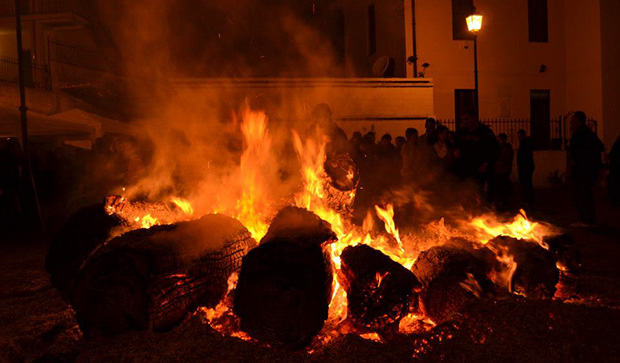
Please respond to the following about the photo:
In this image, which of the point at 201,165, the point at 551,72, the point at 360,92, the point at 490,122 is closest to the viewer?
the point at 201,165

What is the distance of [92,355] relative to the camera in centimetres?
346

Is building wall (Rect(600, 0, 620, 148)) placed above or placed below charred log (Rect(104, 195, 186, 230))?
above

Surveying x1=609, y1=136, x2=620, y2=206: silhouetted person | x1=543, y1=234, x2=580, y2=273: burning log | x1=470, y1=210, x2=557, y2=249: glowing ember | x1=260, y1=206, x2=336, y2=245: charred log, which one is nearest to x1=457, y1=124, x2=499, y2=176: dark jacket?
x1=470, y1=210, x2=557, y2=249: glowing ember

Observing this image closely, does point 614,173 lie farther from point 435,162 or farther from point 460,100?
point 460,100

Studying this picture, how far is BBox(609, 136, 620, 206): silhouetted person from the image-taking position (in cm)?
1154

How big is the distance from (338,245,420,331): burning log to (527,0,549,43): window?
1942cm

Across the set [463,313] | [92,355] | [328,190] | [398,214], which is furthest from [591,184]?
[92,355]

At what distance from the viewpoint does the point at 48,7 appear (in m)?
25.1

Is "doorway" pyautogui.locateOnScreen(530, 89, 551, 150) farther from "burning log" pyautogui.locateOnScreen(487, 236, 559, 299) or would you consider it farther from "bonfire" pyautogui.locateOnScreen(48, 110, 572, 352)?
"burning log" pyautogui.locateOnScreen(487, 236, 559, 299)

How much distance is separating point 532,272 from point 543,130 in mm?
18198

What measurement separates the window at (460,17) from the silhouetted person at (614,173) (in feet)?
29.4

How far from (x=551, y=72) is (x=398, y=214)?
15406mm

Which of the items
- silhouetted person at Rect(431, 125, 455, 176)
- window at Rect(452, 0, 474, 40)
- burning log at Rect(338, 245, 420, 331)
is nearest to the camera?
burning log at Rect(338, 245, 420, 331)

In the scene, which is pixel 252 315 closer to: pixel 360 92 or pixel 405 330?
pixel 405 330
